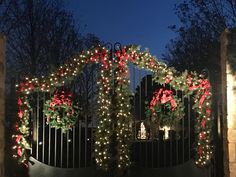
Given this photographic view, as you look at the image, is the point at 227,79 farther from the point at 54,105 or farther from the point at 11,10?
the point at 11,10

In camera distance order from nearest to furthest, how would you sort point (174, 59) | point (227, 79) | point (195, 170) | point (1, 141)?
point (1, 141) → point (227, 79) → point (195, 170) → point (174, 59)

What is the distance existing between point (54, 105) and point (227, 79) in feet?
12.5

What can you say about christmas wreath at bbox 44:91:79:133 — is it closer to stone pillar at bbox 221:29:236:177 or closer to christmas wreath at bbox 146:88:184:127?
christmas wreath at bbox 146:88:184:127

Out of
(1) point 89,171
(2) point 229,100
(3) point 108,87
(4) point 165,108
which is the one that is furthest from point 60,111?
(2) point 229,100

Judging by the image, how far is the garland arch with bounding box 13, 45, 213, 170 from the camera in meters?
9.47

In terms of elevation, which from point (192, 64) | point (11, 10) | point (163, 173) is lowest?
point (163, 173)

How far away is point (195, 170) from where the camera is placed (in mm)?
9172

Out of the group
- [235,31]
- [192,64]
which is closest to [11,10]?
[192,64]

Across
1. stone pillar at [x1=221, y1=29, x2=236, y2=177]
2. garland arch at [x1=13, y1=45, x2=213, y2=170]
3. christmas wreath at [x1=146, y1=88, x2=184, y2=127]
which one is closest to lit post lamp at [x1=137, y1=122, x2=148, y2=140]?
christmas wreath at [x1=146, y1=88, x2=184, y2=127]

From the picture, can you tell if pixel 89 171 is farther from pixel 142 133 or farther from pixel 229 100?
pixel 229 100

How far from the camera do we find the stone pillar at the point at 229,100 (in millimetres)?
7492

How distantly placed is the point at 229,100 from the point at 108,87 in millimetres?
2958

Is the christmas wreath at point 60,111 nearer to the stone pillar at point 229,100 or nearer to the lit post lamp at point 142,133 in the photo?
the lit post lamp at point 142,133

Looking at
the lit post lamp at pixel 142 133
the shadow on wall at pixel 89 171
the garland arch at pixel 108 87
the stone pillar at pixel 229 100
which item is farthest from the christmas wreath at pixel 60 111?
the stone pillar at pixel 229 100
